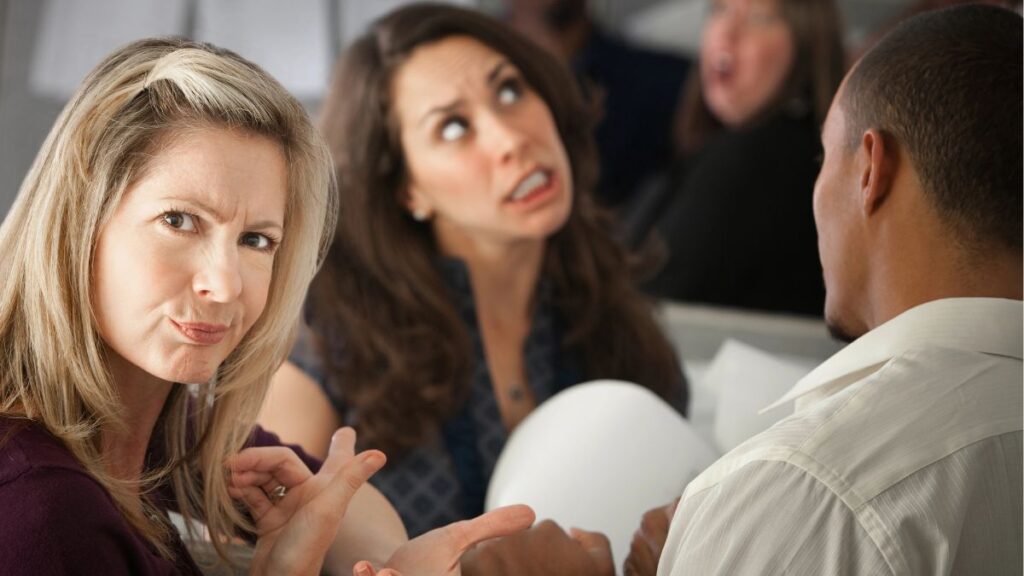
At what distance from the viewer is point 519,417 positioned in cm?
148

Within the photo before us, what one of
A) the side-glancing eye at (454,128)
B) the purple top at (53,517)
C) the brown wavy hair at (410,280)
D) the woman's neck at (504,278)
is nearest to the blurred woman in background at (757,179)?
the brown wavy hair at (410,280)

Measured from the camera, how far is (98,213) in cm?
72

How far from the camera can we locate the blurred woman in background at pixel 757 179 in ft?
6.71

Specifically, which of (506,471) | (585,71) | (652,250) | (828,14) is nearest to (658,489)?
(506,471)

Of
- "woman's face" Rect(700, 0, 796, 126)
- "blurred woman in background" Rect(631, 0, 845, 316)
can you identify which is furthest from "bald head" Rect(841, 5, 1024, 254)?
"woman's face" Rect(700, 0, 796, 126)

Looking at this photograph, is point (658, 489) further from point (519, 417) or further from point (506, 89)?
point (506, 89)

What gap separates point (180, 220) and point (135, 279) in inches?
1.7

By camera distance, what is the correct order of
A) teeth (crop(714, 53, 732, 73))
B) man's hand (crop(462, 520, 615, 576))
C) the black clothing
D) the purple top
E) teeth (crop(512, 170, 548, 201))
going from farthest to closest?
teeth (crop(714, 53, 732, 73))
the black clothing
teeth (crop(512, 170, 548, 201))
man's hand (crop(462, 520, 615, 576))
the purple top

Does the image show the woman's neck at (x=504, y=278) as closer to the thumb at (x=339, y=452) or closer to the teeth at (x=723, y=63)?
the thumb at (x=339, y=452)

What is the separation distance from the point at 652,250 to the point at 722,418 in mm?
514

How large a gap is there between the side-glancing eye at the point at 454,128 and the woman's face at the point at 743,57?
0.97 meters

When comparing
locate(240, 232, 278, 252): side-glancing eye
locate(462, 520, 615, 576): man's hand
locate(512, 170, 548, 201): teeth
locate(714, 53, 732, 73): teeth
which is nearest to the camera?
locate(240, 232, 278, 252): side-glancing eye

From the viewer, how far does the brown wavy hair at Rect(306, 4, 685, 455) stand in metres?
1.39

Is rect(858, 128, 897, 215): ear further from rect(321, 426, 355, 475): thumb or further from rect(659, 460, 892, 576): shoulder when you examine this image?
rect(321, 426, 355, 475): thumb
